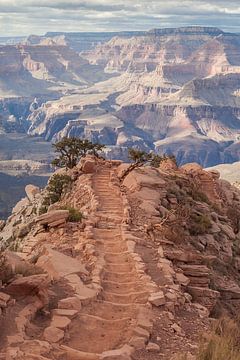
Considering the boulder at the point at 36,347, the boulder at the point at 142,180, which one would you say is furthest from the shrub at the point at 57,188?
the boulder at the point at 36,347

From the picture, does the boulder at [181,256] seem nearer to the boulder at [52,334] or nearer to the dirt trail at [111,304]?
the dirt trail at [111,304]

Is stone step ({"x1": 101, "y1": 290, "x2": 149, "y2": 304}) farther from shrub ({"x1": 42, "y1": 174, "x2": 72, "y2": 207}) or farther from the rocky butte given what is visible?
shrub ({"x1": 42, "y1": 174, "x2": 72, "y2": 207})

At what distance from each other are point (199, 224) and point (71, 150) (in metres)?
21.0

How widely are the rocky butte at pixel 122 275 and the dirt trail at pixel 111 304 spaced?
3 cm

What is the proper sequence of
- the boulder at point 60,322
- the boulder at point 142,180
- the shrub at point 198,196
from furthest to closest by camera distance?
the shrub at point 198,196 < the boulder at point 142,180 < the boulder at point 60,322

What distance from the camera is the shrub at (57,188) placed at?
105ft

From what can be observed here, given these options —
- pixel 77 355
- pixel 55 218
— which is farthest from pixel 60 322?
pixel 55 218

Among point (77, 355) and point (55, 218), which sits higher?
point (77, 355)

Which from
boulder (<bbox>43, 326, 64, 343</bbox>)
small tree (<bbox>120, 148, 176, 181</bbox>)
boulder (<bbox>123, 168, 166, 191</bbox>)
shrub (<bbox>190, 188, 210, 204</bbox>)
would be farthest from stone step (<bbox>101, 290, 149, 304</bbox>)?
small tree (<bbox>120, 148, 176, 181</bbox>)

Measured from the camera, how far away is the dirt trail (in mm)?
12031

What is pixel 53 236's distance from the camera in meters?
20.5

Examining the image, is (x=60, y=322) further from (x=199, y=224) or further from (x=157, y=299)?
(x=199, y=224)

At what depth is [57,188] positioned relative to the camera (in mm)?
32625

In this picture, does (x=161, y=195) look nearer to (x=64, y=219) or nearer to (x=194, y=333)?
(x=64, y=219)
